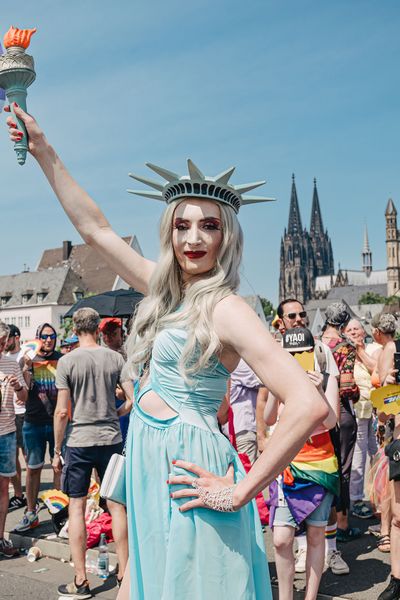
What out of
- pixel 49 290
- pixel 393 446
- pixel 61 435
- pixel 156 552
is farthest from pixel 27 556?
pixel 49 290

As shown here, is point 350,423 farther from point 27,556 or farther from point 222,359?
point 222,359

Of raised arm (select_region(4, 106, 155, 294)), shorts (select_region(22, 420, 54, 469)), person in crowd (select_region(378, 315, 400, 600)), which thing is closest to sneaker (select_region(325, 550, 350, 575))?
person in crowd (select_region(378, 315, 400, 600))

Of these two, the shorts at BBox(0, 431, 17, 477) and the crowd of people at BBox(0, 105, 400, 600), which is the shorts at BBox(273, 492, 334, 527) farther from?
the shorts at BBox(0, 431, 17, 477)

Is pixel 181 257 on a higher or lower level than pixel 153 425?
higher

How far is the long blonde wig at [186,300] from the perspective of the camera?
2.35 meters

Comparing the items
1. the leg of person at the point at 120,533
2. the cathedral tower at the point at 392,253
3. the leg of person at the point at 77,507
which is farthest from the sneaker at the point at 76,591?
the cathedral tower at the point at 392,253

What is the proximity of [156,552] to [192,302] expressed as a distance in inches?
31.8

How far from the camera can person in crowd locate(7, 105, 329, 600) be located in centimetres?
219

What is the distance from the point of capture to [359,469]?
8.12 meters

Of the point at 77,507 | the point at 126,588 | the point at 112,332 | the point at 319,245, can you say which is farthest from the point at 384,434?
the point at 319,245

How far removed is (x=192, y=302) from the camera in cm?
246

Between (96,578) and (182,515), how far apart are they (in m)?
4.38

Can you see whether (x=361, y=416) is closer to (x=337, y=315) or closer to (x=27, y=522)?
(x=337, y=315)

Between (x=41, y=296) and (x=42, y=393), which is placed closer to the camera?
(x=42, y=393)
